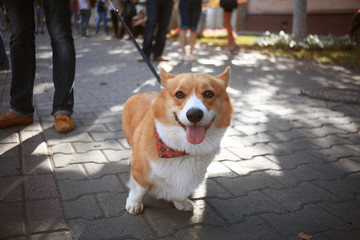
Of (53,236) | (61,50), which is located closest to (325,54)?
(61,50)

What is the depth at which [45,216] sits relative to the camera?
6.79 feet

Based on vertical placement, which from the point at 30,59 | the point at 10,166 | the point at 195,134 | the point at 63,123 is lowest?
the point at 10,166

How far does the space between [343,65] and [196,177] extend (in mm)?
7252

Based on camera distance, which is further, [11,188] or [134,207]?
[11,188]

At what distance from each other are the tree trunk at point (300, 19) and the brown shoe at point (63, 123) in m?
9.03

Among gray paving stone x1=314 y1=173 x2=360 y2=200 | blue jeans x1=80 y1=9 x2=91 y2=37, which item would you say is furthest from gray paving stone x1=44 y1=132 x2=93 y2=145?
blue jeans x1=80 y1=9 x2=91 y2=37

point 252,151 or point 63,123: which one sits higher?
point 63,123

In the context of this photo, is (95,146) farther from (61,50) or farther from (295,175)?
(295,175)

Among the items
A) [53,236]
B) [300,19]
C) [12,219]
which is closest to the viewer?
[53,236]

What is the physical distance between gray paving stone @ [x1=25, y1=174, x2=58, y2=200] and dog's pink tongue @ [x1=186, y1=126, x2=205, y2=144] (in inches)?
42.1

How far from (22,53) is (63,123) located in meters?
0.85

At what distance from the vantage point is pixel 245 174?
9.47 feet

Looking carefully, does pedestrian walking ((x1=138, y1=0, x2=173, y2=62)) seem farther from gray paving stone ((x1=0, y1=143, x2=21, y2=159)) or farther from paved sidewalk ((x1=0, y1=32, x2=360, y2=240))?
gray paving stone ((x1=0, y1=143, x2=21, y2=159))

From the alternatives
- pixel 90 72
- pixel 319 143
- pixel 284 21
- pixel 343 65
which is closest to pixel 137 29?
pixel 90 72
